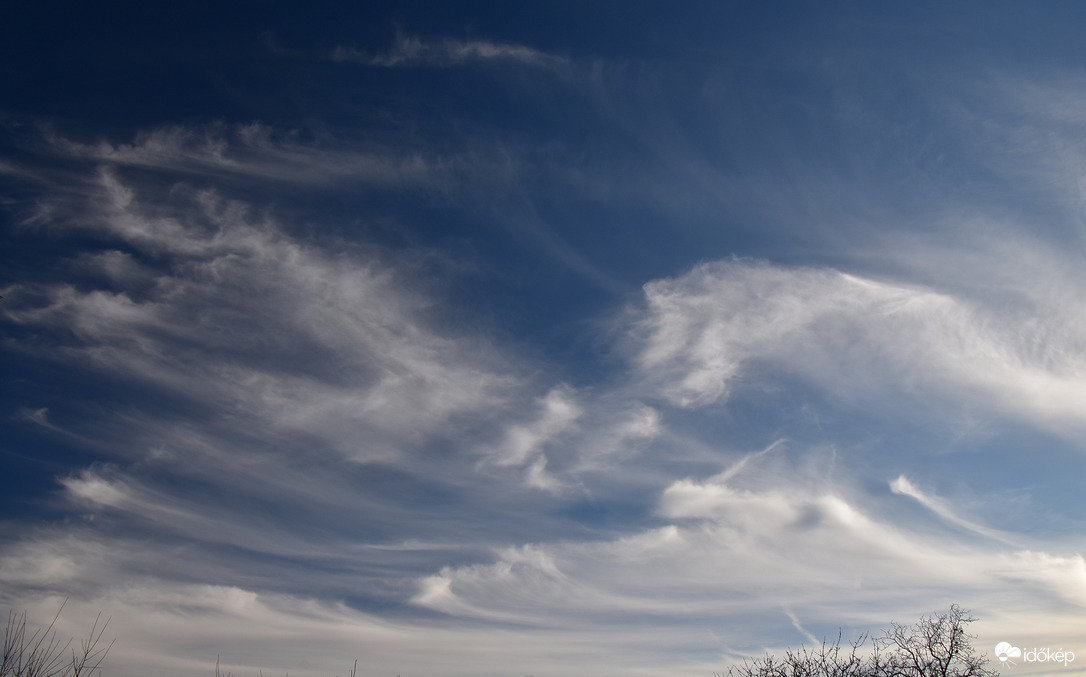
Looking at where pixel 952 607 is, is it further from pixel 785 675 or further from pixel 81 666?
pixel 81 666

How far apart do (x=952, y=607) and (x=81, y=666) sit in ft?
135

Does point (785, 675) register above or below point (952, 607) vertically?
below

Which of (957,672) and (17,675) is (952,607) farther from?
(17,675)

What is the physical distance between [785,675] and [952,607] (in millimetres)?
10584

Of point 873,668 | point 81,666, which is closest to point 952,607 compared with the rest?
point 873,668

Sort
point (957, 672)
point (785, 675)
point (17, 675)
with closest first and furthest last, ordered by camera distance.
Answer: point (17, 675) → point (957, 672) → point (785, 675)

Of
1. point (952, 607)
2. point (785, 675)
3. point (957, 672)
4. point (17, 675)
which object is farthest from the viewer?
point (785, 675)

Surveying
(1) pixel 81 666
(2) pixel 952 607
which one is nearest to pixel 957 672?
(2) pixel 952 607

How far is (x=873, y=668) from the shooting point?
31.7 meters

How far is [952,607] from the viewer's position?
31.3 meters

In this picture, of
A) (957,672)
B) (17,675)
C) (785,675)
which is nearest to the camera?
(17,675)

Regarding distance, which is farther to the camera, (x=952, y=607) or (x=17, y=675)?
(x=952, y=607)

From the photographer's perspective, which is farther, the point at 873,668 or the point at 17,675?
the point at 873,668

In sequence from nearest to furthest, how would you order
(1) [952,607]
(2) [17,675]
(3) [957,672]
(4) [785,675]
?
(2) [17,675], (3) [957,672], (1) [952,607], (4) [785,675]
